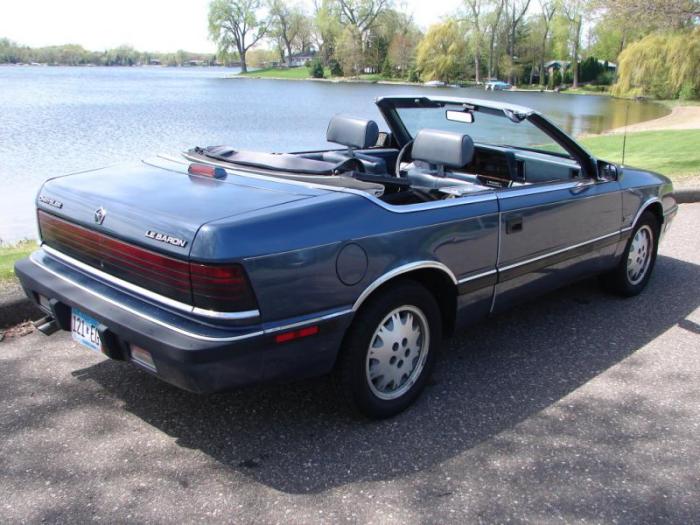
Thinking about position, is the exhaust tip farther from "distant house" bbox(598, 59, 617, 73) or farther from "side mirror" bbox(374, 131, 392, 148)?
"distant house" bbox(598, 59, 617, 73)

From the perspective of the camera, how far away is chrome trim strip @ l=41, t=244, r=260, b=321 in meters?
2.64

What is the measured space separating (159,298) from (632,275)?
155 inches

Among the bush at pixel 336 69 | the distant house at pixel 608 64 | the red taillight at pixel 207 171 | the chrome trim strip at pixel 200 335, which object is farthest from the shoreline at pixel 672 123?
the bush at pixel 336 69

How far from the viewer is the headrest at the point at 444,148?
3744mm

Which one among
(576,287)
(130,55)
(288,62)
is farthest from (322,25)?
(576,287)

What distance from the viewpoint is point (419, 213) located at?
3.26m

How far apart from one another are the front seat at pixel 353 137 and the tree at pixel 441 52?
271 feet

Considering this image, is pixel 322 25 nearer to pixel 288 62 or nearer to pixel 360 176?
pixel 288 62

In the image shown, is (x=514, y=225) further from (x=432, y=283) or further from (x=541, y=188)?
(x=432, y=283)

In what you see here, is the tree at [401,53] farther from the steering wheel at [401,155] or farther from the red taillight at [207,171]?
the red taillight at [207,171]

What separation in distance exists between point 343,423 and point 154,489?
3.18ft

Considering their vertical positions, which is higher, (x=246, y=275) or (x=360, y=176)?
(x=360, y=176)

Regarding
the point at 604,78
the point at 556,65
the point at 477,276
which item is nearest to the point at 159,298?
the point at 477,276

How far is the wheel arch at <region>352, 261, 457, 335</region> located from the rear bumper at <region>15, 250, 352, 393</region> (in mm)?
202
